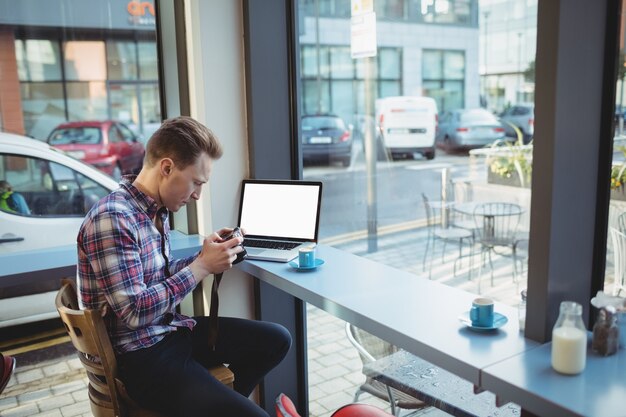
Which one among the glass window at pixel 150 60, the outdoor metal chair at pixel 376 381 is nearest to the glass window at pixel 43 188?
the glass window at pixel 150 60

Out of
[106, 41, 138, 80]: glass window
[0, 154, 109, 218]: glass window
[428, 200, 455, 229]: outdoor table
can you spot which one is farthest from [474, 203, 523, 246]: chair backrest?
[106, 41, 138, 80]: glass window

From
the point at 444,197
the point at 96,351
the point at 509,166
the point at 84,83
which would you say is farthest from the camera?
the point at 84,83

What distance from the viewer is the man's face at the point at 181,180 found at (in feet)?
5.85

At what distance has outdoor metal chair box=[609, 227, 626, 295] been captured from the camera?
1.66m

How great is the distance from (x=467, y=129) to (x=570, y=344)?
7.71 ft

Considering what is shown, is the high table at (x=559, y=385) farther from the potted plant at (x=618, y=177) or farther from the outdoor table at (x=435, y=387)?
the potted plant at (x=618, y=177)

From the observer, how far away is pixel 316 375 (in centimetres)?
306

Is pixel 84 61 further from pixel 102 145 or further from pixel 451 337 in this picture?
pixel 451 337

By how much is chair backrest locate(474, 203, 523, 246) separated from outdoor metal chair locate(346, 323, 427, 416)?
0.77 metres

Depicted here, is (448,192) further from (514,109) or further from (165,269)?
(165,269)

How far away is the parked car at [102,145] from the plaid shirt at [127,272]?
462 centimetres

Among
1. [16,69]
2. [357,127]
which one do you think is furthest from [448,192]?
[357,127]

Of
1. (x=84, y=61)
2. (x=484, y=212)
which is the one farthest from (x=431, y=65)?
(x=84, y=61)

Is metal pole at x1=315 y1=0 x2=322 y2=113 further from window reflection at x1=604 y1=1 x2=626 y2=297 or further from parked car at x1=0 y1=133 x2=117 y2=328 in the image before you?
window reflection at x1=604 y1=1 x2=626 y2=297
